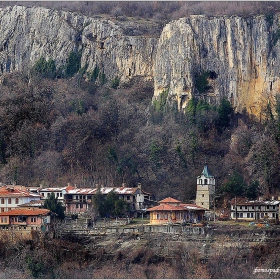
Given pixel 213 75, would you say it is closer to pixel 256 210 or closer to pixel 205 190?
pixel 205 190

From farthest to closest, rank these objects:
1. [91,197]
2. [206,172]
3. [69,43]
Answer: [69,43]
[206,172]
[91,197]

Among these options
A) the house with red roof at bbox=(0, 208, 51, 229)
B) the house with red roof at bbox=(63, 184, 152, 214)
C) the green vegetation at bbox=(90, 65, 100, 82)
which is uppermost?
the green vegetation at bbox=(90, 65, 100, 82)

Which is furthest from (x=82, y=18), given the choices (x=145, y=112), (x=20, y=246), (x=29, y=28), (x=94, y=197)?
(x=20, y=246)

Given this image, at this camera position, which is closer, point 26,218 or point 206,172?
point 26,218

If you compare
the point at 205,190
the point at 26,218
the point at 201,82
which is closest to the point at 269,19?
the point at 201,82

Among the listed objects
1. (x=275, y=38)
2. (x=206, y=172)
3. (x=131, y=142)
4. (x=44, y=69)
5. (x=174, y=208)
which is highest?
(x=275, y=38)

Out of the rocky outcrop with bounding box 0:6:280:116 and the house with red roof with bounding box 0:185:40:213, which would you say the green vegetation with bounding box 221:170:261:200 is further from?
the house with red roof with bounding box 0:185:40:213

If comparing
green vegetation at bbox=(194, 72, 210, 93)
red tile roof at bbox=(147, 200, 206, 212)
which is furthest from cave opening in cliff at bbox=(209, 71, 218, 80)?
red tile roof at bbox=(147, 200, 206, 212)

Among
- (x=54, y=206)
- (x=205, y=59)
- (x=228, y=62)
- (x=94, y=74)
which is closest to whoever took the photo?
(x=54, y=206)
